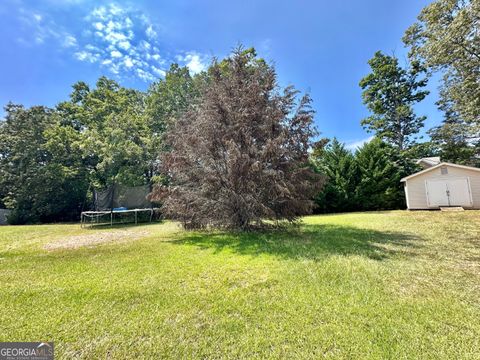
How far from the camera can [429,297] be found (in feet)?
8.45

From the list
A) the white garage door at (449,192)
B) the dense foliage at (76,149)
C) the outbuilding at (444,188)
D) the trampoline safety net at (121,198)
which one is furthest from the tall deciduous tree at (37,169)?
the white garage door at (449,192)

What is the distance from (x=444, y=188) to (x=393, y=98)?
38.5 ft

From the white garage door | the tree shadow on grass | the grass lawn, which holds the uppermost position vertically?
the white garage door

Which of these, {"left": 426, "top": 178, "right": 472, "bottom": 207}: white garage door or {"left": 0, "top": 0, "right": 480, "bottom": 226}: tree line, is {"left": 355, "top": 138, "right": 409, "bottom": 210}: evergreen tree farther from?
{"left": 426, "top": 178, "right": 472, "bottom": 207}: white garage door

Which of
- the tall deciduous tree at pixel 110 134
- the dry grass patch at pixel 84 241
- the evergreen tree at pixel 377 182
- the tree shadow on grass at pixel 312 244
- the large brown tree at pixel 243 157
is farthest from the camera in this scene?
the evergreen tree at pixel 377 182

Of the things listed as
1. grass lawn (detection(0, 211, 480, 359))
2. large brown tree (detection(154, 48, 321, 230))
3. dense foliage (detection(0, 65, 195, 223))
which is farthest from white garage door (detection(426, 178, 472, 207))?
dense foliage (detection(0, 65, 195, 223))

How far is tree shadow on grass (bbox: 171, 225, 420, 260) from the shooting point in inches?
176

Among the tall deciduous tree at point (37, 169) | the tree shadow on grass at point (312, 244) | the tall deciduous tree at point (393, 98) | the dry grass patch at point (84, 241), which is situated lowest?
the tree shadow on grass at point (312, 244)

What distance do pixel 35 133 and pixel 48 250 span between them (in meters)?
15.4

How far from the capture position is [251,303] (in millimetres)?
2510

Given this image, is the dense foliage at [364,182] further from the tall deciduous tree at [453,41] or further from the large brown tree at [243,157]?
the large brown tree at [243,157]

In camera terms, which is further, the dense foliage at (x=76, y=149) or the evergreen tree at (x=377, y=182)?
the evergreen tree at (x=377, y=182)

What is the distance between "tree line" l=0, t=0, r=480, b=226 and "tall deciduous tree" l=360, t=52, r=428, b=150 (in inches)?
3.8

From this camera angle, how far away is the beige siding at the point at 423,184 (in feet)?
42.1
